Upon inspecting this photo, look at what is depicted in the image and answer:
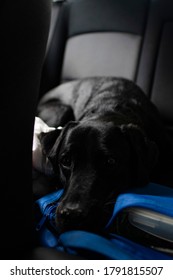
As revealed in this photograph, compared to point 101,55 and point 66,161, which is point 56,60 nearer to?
point 101,55

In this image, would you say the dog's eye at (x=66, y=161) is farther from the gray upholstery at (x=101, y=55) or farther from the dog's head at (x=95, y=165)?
the gray upholstery at (x=101, y=55)

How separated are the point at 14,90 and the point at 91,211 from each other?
1.78ft

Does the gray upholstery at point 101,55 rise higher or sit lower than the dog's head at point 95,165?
higher

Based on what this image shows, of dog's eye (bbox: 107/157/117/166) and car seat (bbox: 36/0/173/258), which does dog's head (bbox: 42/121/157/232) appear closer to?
dog's eye (bbox: 107/157/117/166)

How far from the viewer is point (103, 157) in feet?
4.67

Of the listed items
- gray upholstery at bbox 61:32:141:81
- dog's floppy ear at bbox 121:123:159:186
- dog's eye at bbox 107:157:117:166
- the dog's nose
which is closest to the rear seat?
gray upholstery at bbox 61:32:141:81

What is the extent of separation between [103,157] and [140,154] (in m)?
0.18

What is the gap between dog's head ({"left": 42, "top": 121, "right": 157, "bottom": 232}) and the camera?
1211 millimetres

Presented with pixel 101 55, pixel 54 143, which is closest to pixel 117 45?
pixel 101 55

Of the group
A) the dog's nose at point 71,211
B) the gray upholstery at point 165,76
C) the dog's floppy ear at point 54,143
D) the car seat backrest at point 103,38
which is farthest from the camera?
the car seat backrest at point 103,38

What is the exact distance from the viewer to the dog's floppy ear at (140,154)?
144cm

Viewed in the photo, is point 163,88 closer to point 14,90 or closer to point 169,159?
point 169,159

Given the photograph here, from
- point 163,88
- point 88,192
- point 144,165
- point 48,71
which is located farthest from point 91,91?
point 88,192

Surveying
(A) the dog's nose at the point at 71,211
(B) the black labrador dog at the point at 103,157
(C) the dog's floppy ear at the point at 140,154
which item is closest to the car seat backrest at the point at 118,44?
(B) the black labrador dog at the point at 103,157
